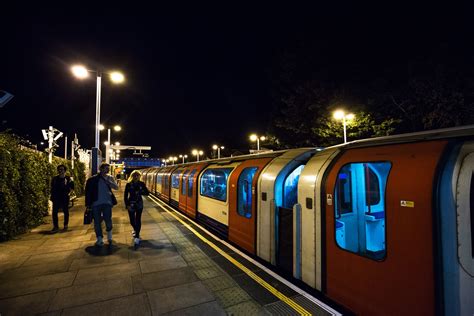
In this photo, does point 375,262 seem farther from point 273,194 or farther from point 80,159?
point 80,159

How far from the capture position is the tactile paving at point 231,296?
133 inches

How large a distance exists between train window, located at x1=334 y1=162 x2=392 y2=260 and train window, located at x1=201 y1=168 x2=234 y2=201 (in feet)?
11.3

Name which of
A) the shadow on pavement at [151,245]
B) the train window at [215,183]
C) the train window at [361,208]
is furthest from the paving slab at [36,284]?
the train window at [361,208]

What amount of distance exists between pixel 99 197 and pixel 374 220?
570 cm

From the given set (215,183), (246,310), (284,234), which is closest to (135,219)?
(215,183)

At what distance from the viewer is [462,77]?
40.0ft

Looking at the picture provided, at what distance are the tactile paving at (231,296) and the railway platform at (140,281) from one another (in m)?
0.01

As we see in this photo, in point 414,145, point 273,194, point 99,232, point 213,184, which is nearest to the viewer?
point 414,145

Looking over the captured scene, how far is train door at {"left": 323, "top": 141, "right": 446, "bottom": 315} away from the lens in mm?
2322

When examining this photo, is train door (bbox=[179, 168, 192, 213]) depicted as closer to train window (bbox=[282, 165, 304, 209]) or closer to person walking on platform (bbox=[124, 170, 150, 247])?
person walking on platform (bbox=[124, 170, 150, 247])

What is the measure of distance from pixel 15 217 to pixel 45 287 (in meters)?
3.87

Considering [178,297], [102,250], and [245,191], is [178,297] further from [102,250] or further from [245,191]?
[102,250]

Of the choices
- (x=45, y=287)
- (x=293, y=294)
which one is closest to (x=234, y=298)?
(x=293, y=294)

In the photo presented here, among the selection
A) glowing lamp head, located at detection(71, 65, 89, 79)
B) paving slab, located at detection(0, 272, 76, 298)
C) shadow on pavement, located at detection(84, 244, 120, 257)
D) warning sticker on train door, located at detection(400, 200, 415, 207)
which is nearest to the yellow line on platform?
warning sticker on train door, located at detection(400, 200, 415, 207)
